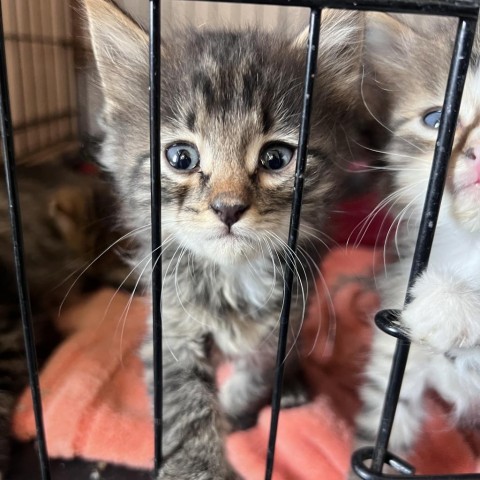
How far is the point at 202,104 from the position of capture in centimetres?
95

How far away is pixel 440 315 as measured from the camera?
2.54 feet

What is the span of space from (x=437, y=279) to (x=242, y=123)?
396 mm

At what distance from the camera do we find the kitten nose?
2.80 ft

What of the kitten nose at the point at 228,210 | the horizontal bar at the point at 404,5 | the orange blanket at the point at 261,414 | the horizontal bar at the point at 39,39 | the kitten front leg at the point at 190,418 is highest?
the horizontal bar at the point at 404,5

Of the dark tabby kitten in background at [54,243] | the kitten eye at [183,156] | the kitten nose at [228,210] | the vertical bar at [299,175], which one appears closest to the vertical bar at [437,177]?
the vertical bar at [299,175]

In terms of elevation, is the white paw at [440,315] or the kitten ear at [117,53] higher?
the kitten ear at [117,53]

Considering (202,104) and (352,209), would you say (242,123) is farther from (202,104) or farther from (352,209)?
(352,209)

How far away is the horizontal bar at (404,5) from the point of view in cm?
63

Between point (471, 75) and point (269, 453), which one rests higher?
point (471, 75)

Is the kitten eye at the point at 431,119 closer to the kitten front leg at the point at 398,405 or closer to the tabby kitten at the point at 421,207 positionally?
the tabby kitten at the point at 421,207

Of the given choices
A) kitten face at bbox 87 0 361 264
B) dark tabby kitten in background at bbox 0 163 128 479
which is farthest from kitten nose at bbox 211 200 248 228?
dark tabby kitten in background at bbox 0 163 128 479

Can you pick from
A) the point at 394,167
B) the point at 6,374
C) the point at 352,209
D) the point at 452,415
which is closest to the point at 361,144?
the point at 394,167

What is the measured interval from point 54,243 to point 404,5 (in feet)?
4.03

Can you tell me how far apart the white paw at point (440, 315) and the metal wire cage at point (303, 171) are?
21 millimetres
